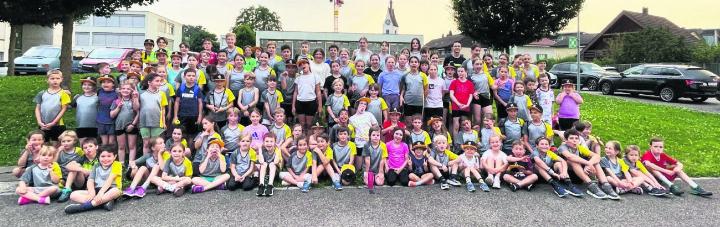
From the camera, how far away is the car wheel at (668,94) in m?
18.2

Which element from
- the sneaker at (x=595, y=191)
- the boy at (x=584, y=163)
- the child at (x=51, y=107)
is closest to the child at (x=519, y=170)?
the boy at (x=584, y=163)

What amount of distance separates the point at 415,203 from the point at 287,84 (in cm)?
357

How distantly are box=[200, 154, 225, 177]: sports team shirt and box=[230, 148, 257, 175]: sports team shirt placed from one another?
189 mm

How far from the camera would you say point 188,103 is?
766 cm

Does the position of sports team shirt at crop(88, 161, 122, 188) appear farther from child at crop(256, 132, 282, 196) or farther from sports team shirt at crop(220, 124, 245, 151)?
child at crop(256, 132, 282, 196)

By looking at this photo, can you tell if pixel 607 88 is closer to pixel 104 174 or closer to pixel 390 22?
pixel 104 174

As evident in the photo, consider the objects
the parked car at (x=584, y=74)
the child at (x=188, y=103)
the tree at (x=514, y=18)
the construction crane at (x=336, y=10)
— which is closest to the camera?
the child at (x=188, y=103)

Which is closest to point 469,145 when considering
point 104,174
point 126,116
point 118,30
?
point 104,174

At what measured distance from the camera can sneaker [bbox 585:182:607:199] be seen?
6.30m

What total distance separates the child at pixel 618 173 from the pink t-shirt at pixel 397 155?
2751 mm

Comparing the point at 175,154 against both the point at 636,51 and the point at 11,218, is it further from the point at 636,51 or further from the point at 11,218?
the point at 636,51

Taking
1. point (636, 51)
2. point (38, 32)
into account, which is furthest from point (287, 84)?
point (38, 32)

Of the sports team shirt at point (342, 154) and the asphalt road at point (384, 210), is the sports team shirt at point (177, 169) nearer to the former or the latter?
the asphalt road at point (384, 210)

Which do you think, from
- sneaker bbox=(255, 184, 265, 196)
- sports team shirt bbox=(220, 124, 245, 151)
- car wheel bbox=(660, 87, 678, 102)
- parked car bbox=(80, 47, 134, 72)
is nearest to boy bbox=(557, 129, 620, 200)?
sneaker bbox=(255, 184, 265, 196)
